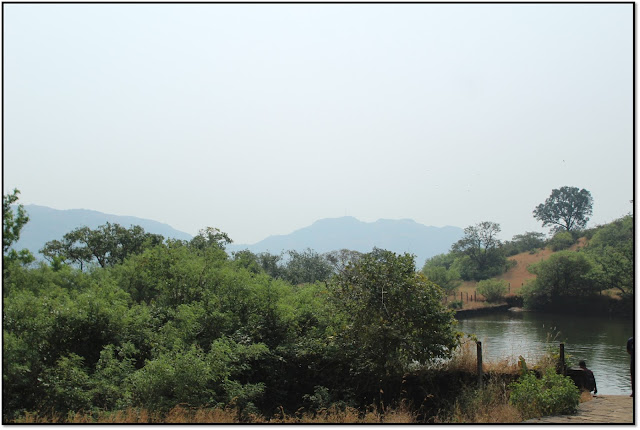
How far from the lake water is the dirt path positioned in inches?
108

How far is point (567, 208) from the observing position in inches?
4026

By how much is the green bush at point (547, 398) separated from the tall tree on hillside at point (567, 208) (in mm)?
100841

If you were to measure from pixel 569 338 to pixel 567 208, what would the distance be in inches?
3048

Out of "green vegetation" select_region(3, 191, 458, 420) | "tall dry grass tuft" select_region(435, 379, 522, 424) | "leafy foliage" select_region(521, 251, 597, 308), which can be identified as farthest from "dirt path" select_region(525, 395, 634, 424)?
"leafy foliage" select_region(521, 251, 597, 308)

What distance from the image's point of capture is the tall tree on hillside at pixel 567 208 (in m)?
101

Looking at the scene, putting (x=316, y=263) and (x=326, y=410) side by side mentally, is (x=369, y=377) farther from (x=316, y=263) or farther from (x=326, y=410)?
(x=316, y=263)

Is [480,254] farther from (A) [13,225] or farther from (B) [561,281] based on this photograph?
(A) [13,225]

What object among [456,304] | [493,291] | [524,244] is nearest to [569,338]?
[456,304]

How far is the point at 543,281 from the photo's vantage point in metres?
52.1

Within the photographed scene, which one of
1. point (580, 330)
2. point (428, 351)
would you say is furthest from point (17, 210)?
point (580, 330)

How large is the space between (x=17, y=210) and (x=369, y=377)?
10.1 metres

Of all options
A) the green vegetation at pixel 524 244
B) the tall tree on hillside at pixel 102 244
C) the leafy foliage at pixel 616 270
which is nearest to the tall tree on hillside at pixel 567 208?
the green vegetation at pixel 524 244

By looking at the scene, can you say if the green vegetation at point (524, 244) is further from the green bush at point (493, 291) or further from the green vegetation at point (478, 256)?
the green bush at point (493, 291)

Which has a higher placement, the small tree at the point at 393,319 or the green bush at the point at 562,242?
the green bush at the point at 562,242
